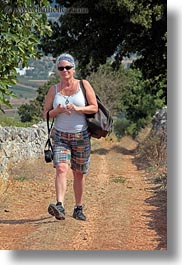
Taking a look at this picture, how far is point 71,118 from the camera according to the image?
5.18 meters

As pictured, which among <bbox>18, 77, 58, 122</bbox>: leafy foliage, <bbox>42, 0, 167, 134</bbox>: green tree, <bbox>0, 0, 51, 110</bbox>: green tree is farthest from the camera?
<bbox>42, 0, 167, 134</bbox>: green tree

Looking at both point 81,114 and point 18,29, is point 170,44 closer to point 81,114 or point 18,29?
point 81,114

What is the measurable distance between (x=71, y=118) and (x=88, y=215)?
85 cm

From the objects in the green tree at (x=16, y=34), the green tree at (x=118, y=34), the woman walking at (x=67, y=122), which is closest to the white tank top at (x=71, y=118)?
the woman walking at (x=67, y=122)

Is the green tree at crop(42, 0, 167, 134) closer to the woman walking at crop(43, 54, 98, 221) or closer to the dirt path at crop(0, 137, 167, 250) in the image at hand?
the dirt path at crop(0, 137, 167, 250)

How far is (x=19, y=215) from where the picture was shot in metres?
5.80

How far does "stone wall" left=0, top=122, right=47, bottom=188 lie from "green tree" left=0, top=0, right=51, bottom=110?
1.74m

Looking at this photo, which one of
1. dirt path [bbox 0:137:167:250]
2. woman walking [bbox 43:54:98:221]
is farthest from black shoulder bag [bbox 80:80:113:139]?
dirt path [bbox 0:137:167:250]

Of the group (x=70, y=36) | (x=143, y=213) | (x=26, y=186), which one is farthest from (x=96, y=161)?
(x=143, y=213)

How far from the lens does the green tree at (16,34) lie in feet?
17.6

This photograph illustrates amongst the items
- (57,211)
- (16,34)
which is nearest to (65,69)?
(16,34)

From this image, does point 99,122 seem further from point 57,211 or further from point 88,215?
point 88,215

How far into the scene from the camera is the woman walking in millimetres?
5109

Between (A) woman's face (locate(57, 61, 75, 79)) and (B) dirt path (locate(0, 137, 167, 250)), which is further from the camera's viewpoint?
(A) woman's face (locate(57, 61, 75, 79))
